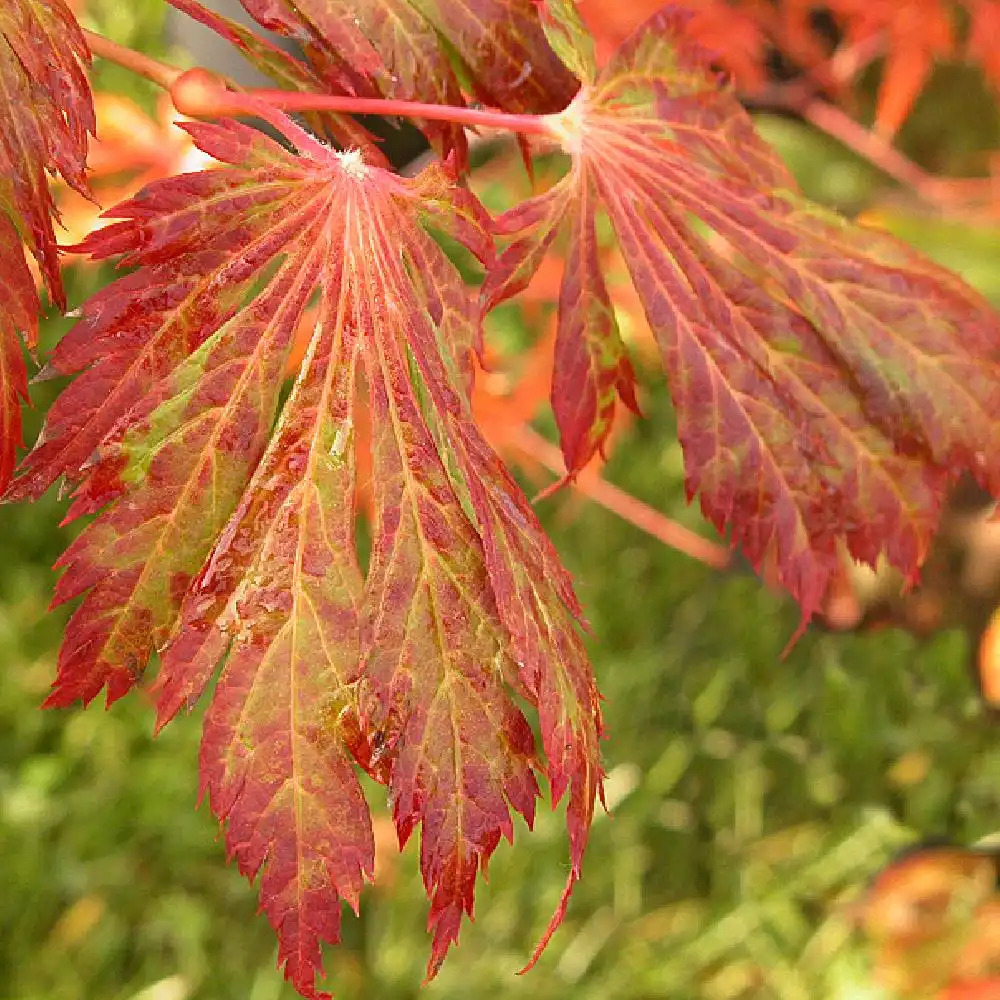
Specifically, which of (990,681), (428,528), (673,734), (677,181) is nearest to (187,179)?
(428,528)

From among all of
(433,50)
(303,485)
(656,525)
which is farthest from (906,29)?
(303,485)

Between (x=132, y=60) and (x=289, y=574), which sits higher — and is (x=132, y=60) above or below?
above

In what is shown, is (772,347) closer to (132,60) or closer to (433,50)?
(433,50)

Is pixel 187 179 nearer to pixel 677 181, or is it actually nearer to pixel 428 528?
pixel 428 528

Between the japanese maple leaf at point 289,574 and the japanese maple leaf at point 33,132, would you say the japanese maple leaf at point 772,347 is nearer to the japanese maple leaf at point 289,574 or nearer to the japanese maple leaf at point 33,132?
the japanese maple leaf at point 289,574

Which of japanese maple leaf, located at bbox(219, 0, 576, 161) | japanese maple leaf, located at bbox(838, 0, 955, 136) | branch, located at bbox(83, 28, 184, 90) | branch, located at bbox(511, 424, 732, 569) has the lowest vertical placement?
branch, located at bbox(511, 424, 732, 569)

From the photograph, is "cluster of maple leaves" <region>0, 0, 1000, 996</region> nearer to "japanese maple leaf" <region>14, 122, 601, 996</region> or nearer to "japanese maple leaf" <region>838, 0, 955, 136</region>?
"japanese maple leaf" <region>14, 122, 601, 996</region>

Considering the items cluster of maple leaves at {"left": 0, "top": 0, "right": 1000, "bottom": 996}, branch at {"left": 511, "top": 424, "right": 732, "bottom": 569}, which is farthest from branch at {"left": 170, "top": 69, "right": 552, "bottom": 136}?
branch at {"left": 511, "top": 424, "right": 732, "bottom": 569}

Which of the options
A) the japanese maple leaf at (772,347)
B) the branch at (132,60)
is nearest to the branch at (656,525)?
the japanese maple leaf at (772,347)
